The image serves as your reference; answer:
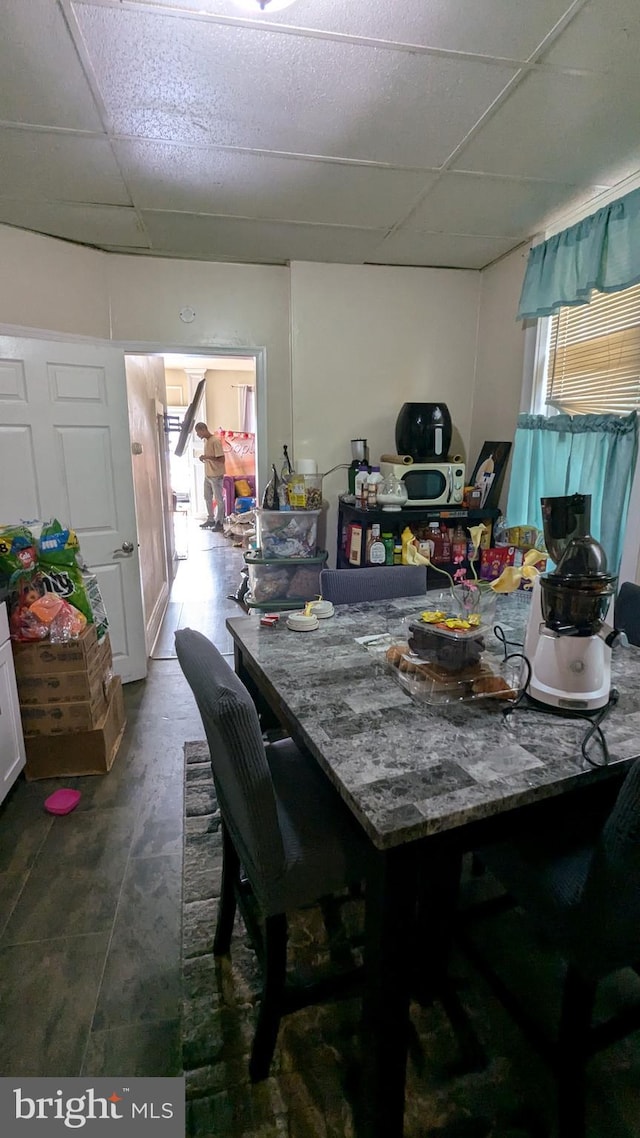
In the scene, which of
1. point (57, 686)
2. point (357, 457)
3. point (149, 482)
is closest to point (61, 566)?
point (57, 686)

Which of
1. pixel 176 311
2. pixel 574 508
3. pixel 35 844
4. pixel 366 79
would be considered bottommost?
Result: pixel 35 844

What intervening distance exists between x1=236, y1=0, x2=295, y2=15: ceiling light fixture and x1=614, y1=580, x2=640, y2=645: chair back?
192 centimetres

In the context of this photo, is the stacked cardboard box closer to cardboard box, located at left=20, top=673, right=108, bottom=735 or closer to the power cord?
cardboard box, located at left=20, top=673, right=108, bottom=735

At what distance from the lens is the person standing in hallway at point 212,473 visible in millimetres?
8188

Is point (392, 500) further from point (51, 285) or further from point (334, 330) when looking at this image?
point (51, 285)

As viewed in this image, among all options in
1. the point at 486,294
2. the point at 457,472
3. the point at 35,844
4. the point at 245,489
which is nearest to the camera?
the point at 35,844

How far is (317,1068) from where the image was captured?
119cm

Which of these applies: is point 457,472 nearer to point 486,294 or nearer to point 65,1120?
point 486,294

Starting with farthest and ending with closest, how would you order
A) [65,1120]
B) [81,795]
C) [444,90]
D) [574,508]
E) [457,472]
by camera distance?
[457,472] → [81,795] → [444,90] → [574,508] → [65,1120]

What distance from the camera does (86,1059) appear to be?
4.02 ft

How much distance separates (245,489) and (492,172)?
21.9ft

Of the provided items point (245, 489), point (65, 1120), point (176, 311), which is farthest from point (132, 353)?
point (245, 489)

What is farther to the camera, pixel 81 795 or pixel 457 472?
pixel 457 472

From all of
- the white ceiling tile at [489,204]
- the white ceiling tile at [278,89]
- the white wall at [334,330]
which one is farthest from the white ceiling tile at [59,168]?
the white ceiling tile at [489,204]
